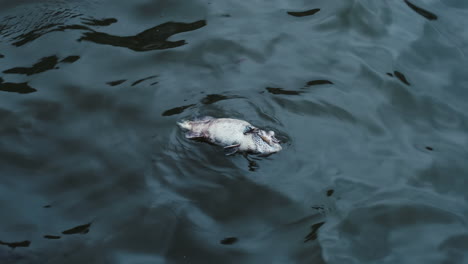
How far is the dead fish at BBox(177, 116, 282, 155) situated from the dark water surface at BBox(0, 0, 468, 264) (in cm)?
12

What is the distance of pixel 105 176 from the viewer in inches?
198

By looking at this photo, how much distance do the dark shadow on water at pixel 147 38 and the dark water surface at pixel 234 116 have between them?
0.07 ft

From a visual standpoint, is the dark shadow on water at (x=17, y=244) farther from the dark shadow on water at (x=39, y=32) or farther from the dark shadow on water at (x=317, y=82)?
the dark shadow on water at (x=317, y=82)

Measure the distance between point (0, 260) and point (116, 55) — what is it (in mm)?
2746

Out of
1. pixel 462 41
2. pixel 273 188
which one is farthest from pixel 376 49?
pixel 273 188

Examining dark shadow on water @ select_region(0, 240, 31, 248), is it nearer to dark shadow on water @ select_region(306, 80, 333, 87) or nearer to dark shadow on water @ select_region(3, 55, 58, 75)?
dark shadow on water @ select_region(3, 55, 58, 75)

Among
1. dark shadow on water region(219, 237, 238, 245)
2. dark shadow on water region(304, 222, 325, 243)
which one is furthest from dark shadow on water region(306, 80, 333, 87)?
dark shadow on water region(219, 237, 238, 245)

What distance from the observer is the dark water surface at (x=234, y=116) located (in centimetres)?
466

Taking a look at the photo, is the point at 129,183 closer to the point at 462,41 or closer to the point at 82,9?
the point at 82,9

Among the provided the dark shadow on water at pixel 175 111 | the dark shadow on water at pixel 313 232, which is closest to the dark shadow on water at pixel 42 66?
the dark shadow on water at pixel 175 111

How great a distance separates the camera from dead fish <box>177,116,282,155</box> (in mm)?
5094

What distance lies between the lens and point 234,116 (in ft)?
18.4

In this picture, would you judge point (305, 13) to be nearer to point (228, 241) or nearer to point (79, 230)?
point (228, 241)

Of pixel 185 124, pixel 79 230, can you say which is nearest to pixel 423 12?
pixel 185 124
